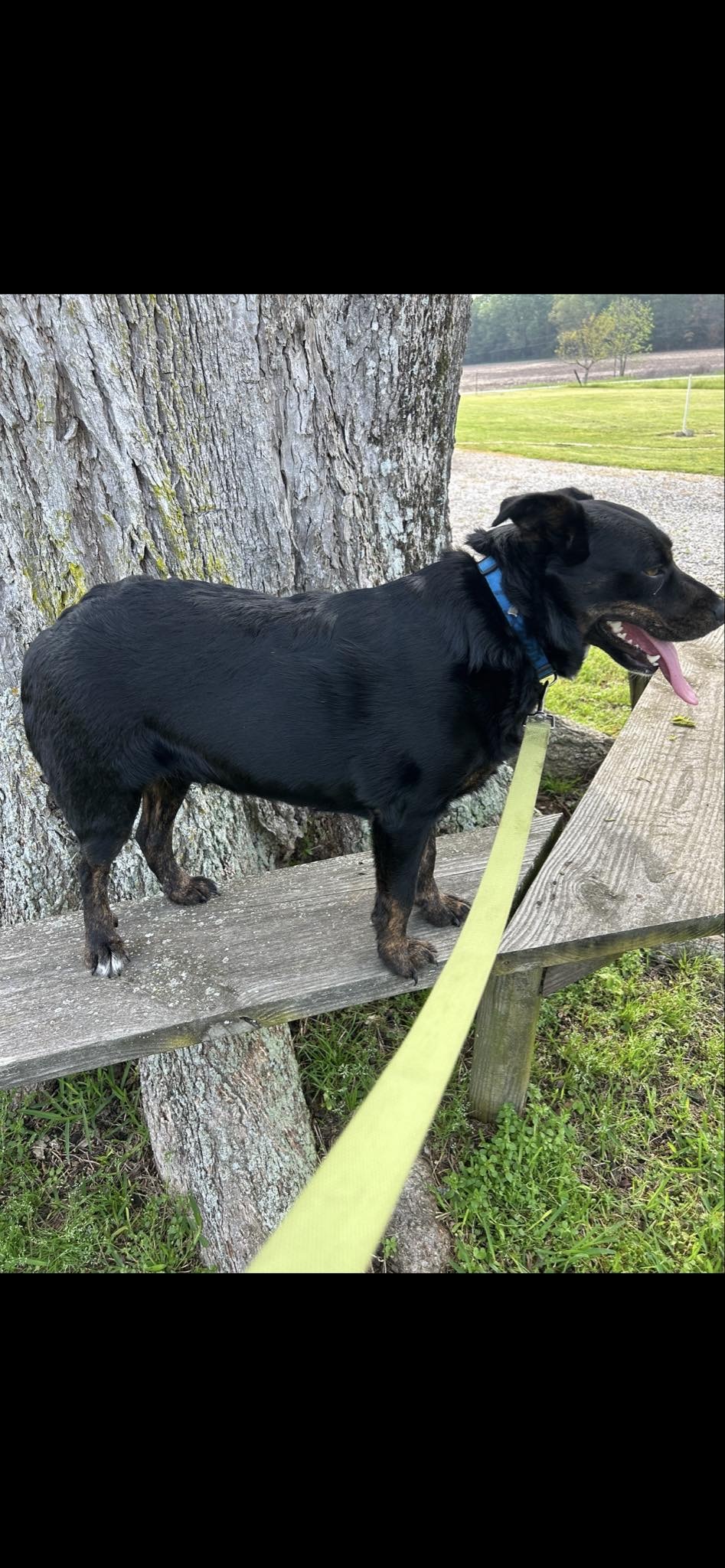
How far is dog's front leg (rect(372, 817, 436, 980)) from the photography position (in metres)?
2.30

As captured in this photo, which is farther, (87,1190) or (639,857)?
(87,1190)

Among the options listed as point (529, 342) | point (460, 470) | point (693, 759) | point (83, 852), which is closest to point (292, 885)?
point (83, 852)

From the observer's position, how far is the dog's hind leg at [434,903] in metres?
2.65

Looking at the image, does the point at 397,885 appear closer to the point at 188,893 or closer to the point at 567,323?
the point at 188,893

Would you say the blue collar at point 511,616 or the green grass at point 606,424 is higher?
the green grass at point 606,424

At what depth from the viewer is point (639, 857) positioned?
2777 millimetres

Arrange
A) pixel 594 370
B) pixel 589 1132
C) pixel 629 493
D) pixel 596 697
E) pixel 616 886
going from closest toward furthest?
pixel 616 886
pixel 589 1132
pixel 596 697
pixel 629 493
pixel 594 370

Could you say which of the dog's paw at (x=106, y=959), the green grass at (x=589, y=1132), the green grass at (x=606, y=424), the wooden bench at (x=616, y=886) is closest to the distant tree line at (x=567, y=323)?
the green grass at (x=606, y=424)

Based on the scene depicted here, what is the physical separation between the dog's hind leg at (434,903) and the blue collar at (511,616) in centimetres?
67

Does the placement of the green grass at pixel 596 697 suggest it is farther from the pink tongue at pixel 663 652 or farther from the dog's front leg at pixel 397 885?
the dog's front leg at pixel 397 885

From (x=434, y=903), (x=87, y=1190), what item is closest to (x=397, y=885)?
(x=434, y=903)

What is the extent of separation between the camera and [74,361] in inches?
97.0

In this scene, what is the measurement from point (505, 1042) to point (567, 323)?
36.7 meters

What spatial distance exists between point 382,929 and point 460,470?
60.4ft
